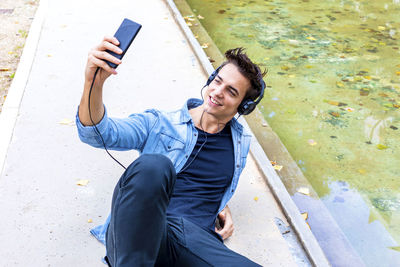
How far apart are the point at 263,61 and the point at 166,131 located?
12.6ft

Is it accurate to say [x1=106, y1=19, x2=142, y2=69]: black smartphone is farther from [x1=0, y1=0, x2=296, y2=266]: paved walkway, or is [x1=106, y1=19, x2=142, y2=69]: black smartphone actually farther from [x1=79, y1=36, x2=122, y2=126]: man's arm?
[x1=0, y1=0, x2=296, y2=266]: paved walkway

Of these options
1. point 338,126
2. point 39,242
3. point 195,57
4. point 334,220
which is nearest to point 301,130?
point 338,126

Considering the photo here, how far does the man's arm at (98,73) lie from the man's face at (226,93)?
796 mm

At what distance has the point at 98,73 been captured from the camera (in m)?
2.14

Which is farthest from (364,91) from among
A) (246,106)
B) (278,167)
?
(246,106)

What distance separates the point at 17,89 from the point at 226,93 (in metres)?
2.80

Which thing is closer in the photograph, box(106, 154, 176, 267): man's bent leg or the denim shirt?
box(106, 154, 176, 267): man's bent leg

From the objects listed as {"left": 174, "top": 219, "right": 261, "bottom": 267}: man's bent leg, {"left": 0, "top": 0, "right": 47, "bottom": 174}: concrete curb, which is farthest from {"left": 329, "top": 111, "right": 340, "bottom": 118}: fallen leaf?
{"left": 0, "top": 0, "right": 47, "bottom": 174}: concrete curb

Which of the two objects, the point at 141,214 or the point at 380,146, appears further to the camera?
the point at 380,146

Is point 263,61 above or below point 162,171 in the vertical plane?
below

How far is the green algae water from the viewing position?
3863 mm

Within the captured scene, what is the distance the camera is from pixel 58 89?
4.79 meters

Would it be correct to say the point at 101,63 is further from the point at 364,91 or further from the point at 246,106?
the point at 364,91

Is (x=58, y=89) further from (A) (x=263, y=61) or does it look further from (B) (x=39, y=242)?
(A) (x=263, y=61)
